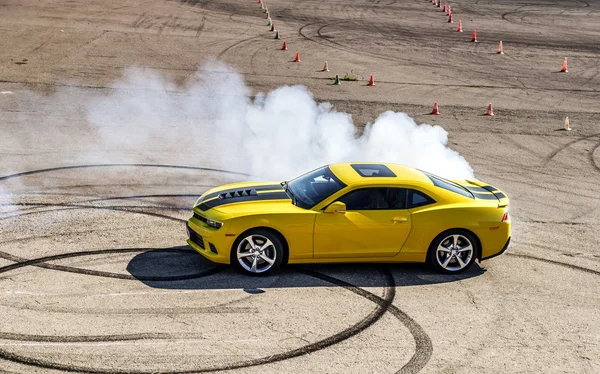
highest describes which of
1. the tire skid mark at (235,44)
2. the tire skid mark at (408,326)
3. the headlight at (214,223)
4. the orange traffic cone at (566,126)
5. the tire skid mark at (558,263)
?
the tire skid mark at (235,44)

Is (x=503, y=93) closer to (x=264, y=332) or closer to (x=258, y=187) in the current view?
(x=258, y=187)

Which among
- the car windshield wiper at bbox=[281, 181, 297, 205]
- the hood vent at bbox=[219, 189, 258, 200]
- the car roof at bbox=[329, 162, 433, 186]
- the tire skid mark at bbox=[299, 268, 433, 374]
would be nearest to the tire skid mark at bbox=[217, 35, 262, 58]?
the car windshield wiper at bbox=[281, 181, 297, 205]

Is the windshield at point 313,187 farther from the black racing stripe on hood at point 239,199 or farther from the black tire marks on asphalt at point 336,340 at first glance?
the black tire marks on asphalt at point 336,340

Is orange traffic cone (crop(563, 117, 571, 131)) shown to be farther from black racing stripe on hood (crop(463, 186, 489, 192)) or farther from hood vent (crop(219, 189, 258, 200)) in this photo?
hood vent (crop(219, 189, 258, 200))

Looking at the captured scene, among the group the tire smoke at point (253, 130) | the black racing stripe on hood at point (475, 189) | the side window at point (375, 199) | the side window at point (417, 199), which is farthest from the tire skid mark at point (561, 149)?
the side window at point (375, 199)

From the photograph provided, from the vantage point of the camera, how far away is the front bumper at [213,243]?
A: 10.8m

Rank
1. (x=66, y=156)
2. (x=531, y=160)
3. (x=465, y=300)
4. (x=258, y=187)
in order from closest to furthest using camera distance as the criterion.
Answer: (x=465, y=300)
(x=258, y=187)
(x=66, y=156)
(x=531, y=160)

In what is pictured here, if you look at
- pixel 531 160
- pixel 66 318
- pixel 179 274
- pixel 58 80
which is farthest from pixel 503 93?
pixel 66 318

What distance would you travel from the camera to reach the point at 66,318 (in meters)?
9.30

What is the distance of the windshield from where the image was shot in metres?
11.3

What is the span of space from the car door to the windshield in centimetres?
27

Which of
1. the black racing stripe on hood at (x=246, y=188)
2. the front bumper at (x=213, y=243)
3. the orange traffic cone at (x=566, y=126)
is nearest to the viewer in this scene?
the front bumper at (x=213, y=243)

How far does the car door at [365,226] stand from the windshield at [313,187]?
0.27m

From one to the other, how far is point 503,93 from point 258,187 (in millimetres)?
15262
